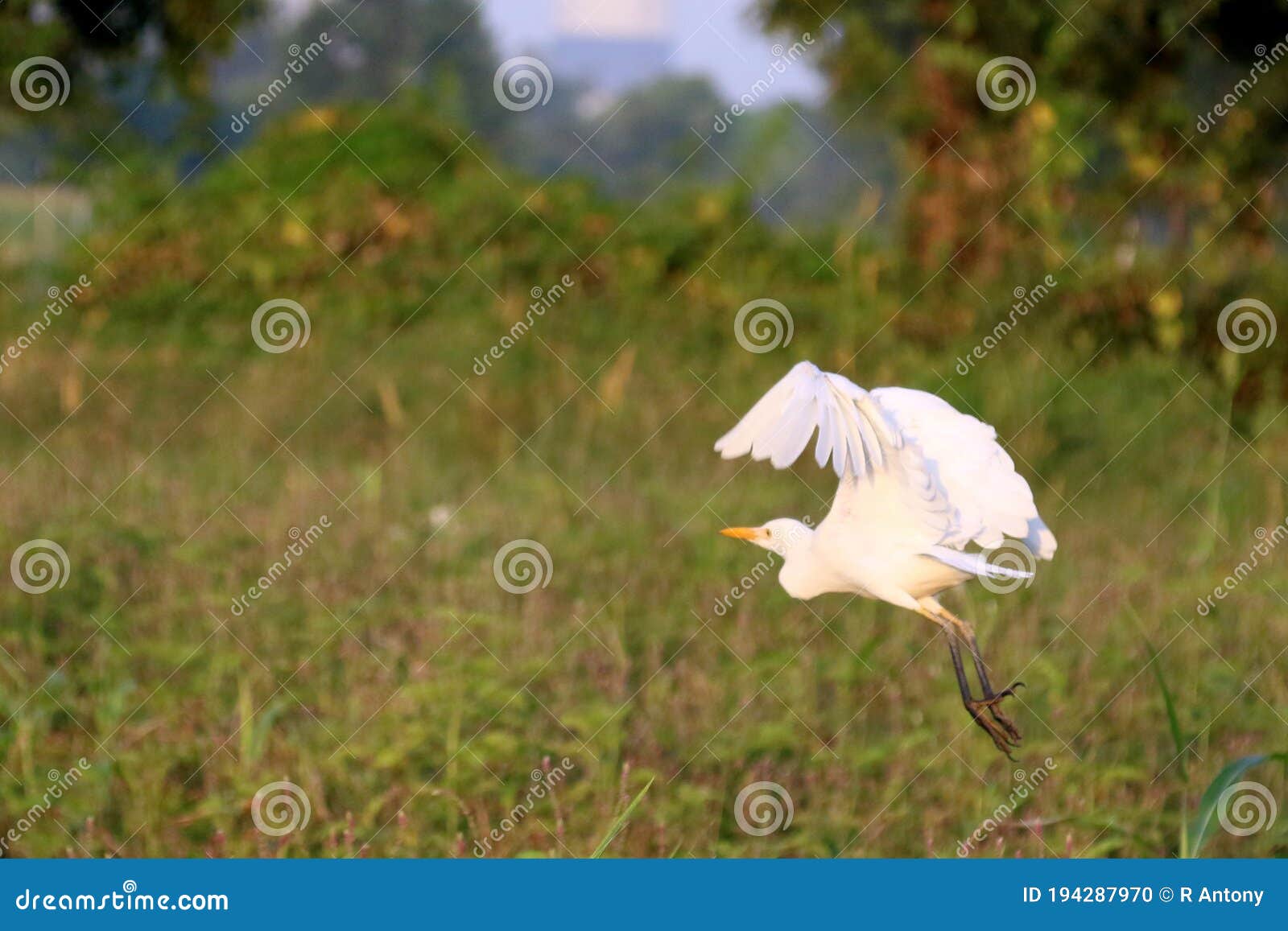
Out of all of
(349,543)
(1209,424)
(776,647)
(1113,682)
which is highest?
(1209,424)

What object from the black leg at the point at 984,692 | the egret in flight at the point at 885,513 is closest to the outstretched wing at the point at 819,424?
the egret in flight at the point at 885,513

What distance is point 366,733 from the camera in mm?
3994

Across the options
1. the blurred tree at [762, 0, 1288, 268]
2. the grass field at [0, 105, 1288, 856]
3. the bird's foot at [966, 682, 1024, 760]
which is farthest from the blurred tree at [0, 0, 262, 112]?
the bird's foot at [966, 682, 1024, 760]

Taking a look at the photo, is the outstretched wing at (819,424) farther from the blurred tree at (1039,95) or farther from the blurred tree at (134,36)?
the blurred tree at (134,36)

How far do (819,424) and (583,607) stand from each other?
12.6 feet

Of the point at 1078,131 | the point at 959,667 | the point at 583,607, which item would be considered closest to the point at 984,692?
the point at 959,667

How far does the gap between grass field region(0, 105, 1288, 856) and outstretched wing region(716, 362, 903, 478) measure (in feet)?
1.59

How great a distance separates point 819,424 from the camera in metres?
Answer: 1.41

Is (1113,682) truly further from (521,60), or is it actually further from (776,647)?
(521,60)

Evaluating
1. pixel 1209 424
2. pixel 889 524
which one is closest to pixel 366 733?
pixel 889 524

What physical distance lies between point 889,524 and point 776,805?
233cm

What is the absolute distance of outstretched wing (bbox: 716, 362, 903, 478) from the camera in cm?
135

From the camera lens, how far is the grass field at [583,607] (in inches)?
143

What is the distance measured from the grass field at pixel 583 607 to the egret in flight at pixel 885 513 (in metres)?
0.40
